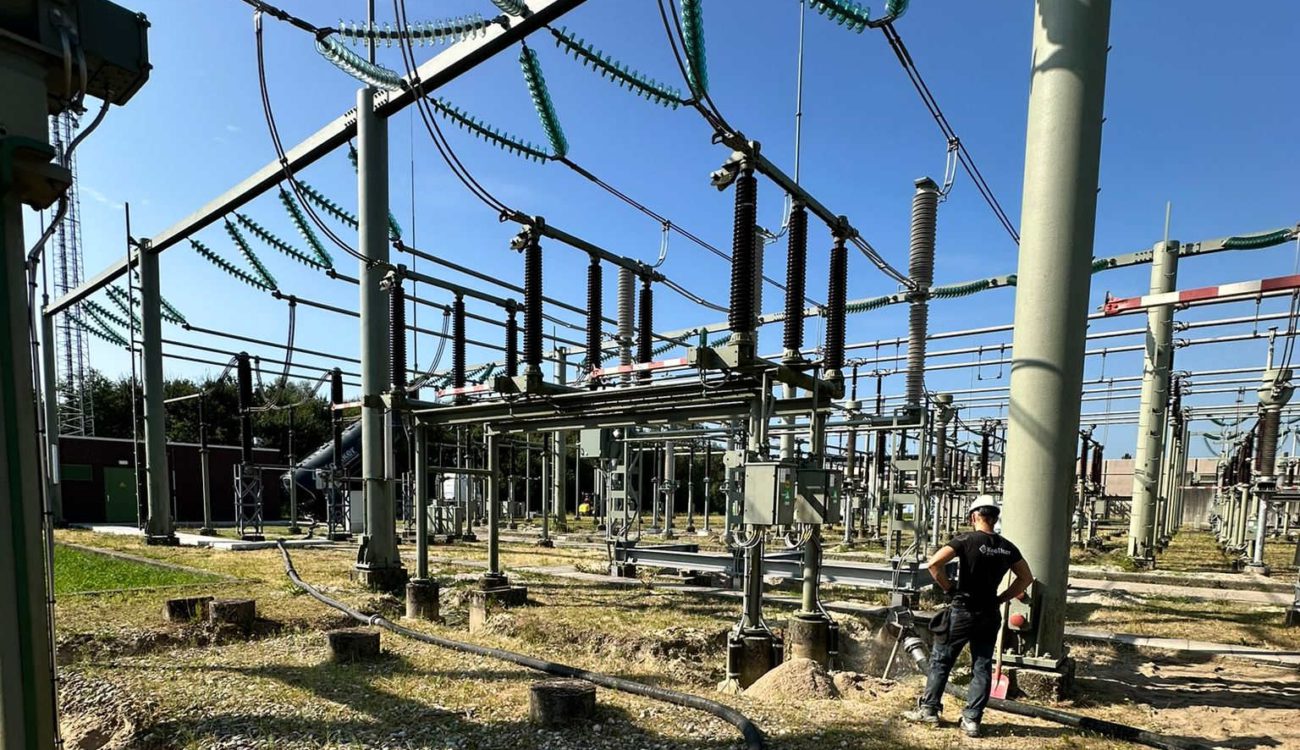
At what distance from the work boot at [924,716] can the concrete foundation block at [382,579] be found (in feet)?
24.8

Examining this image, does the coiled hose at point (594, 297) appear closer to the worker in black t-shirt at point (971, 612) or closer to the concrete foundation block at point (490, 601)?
the concrete foundation block at point (490, 601)

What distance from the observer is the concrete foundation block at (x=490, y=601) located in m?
8.23

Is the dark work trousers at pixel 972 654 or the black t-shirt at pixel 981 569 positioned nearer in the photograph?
the dark work trousers at pixel 972 654

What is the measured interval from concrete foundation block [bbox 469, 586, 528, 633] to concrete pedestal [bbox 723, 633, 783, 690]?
11.5 feet

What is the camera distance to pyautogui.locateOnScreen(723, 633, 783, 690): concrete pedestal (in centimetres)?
579

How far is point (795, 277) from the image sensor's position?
6.04 m

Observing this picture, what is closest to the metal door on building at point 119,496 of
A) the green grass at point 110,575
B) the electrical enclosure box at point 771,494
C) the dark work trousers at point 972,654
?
the green grass at point 110,575

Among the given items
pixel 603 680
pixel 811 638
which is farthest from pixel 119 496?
pixel 811 638

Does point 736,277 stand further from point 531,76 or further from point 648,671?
point 531,76

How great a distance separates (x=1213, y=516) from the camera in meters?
24.5

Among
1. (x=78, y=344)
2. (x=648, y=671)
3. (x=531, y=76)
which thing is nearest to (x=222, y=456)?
(x=78, y=344)

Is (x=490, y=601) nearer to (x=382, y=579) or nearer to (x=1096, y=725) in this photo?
(x=382, y=579)

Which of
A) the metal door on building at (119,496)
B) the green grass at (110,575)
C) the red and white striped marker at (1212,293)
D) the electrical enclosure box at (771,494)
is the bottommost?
the metal door on building at (119,496)

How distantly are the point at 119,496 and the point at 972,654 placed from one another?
29.0m
